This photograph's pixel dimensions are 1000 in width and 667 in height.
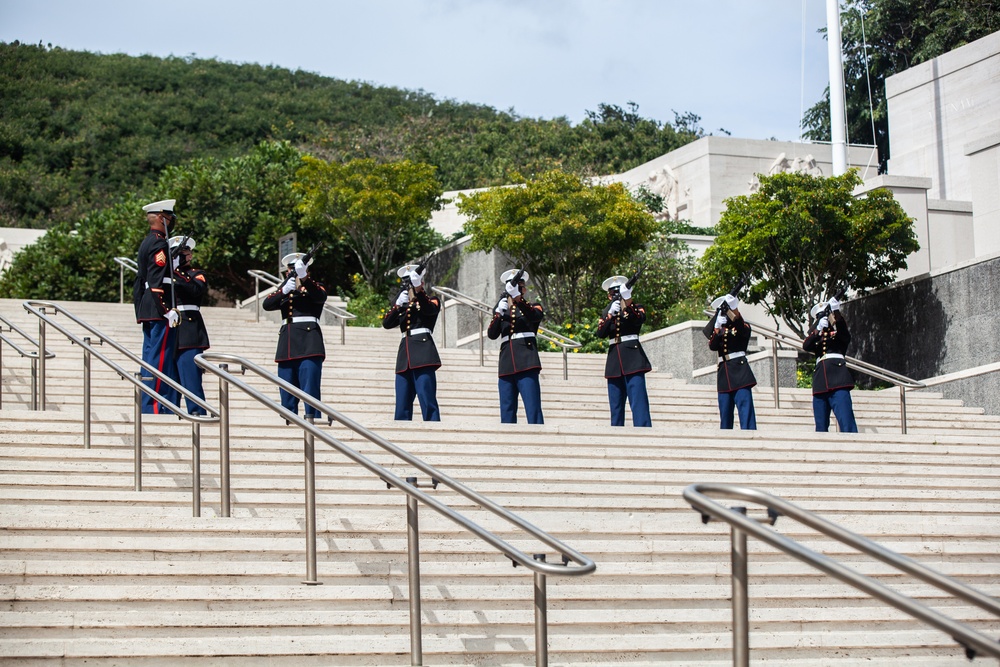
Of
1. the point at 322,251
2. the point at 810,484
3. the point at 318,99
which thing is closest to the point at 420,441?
the point at 810,484

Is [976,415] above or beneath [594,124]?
beneath

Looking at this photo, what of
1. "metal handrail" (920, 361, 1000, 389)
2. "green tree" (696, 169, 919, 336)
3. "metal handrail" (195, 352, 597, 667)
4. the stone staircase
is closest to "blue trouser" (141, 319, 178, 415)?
the stone staircase

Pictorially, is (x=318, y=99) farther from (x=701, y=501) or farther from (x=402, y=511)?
(x=701, y=501)

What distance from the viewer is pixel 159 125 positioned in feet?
166

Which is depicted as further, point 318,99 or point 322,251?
point 318,99

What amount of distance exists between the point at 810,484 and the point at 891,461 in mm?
1234

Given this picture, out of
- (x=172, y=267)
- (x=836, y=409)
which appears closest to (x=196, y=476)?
(x=172, y=267)

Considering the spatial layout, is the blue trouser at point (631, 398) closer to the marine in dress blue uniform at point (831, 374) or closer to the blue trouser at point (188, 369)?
the marine in dress blue uniform at point (831, 374)

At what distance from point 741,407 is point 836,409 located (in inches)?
38.7

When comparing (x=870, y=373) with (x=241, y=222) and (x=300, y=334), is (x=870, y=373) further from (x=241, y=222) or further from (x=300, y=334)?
(x=241, y=222)

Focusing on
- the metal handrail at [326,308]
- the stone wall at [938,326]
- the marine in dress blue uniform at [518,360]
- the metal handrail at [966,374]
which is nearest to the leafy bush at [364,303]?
the metal handrail at [326,308]

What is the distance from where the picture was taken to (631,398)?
12.5 m

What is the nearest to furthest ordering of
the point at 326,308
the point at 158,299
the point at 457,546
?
1. the point at 457,546
2. the point at 158,299
3. the point at 326,308

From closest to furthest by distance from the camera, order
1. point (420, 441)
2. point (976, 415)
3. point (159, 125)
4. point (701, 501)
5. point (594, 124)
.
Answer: point (701, 501)
point (420, 441)
point (976, 415)
point (594, 124)
point (159, 125)
